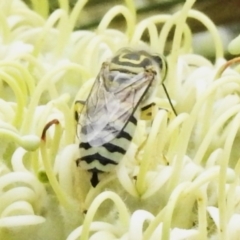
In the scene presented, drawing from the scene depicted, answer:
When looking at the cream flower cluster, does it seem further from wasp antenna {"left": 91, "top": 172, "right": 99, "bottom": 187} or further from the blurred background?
the blurred background

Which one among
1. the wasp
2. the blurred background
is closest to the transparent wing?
the wasp

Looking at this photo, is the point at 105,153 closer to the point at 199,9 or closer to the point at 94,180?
the point at 94,180

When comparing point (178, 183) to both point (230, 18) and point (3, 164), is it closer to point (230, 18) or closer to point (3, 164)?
point (3, 164)

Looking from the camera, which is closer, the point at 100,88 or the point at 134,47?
the point at 100,88

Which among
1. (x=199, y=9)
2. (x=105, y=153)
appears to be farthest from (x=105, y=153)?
(x=199, y=9)

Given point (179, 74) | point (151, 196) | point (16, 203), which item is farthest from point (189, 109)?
point (16, 203)

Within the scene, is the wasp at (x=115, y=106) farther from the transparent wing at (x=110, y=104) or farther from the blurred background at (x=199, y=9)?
the blurred background at (x=199, y=9)

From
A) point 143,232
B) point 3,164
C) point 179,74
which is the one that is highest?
point 179,74

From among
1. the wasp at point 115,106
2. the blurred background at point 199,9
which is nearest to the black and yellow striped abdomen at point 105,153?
the wasp at point 115,106
